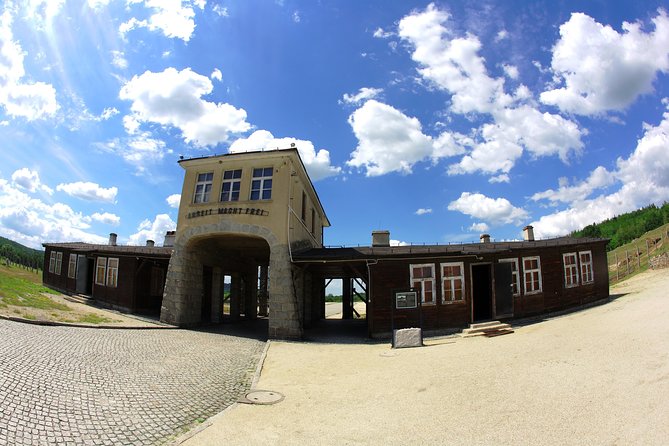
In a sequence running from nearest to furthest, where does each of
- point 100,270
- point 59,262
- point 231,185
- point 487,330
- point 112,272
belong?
1. point 487,330
2. point 231,185
3. point 112,272
4. point 100,270
5. point 59,262

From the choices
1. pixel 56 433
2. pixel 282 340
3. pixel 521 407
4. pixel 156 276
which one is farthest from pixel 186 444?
pixel 156 276

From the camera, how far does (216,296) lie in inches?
907

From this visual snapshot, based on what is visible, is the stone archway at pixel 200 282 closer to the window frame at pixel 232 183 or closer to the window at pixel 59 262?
the window frame at pixel 232 183

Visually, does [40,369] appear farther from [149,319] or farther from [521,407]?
[149,319]

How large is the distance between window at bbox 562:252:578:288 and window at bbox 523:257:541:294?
180cm

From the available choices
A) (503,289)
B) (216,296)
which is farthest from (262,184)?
(503,289)

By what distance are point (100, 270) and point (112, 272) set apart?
4.30 ft

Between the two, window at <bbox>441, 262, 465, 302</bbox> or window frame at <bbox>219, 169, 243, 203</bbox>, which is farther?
window frame at <bbox>219, 169, 243, 203</bbox>

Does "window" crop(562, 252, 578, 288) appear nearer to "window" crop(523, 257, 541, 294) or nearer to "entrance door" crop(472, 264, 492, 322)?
"window" crop(523, 257, 541, 294)

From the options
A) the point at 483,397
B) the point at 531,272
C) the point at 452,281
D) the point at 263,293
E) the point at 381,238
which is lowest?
the point at 483,397

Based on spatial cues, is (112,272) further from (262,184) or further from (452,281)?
(452,281)

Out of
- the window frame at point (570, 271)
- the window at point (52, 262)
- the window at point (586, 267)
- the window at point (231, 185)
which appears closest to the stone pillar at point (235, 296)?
the window at point (231, 185)

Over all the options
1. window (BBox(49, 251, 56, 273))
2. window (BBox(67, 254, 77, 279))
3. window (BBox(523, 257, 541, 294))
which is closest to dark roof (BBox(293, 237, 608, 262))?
window (BBox(523, 257, 541, 294))

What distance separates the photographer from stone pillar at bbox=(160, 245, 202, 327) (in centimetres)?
1845
